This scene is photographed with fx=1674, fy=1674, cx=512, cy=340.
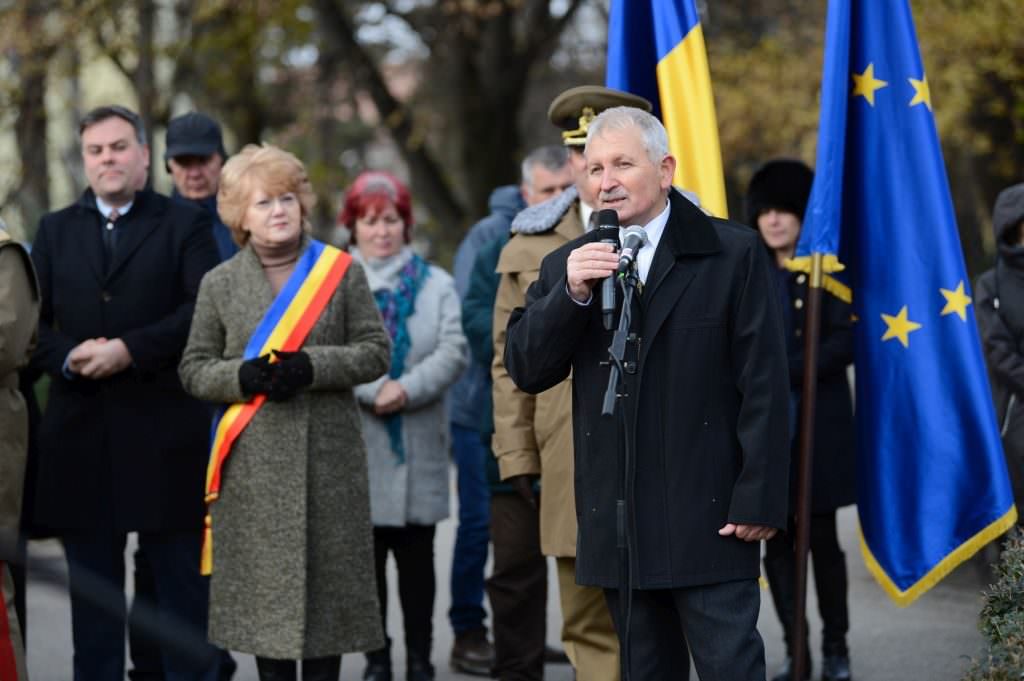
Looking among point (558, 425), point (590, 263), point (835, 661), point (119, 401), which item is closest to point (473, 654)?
point (835, 661)

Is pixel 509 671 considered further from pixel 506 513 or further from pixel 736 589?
pixel 736 589

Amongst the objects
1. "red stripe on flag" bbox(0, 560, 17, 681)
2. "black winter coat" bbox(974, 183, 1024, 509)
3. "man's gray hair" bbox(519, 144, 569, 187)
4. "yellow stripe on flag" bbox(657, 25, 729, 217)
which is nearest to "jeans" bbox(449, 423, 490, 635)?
"man's gray hair" bbox(519, 144, 569, 187)

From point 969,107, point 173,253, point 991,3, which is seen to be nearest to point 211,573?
point 173,253

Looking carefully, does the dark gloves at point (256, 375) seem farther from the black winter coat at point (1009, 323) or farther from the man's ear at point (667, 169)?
the black winter coat at point (1009, 323)

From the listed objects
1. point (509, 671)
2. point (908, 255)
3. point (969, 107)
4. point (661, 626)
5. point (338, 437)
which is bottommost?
point (509, 671)

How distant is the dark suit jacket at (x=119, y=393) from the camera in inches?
254

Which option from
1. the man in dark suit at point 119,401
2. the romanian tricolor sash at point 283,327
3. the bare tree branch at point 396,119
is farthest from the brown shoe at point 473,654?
the bare tree branch at point 396,119

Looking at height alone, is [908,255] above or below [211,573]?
above

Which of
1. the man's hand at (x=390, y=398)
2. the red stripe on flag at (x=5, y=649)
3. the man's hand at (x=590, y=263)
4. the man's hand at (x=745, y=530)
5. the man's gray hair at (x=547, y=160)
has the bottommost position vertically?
the red stripe on flag at (x=5, y=649)

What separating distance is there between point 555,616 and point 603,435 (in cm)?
443

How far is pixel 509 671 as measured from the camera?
7023 millimetres

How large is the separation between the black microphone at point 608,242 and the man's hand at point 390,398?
2.77m

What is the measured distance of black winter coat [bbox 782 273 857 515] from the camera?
7020 millimetres

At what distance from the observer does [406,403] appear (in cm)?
711
